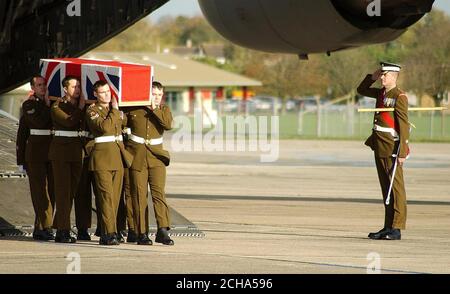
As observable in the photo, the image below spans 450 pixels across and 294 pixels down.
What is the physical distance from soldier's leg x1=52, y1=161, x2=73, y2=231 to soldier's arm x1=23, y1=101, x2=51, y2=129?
47cm

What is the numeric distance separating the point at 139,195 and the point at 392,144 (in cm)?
282

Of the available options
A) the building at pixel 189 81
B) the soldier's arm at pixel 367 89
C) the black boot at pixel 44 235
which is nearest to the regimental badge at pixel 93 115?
the black boot at pixel 44 235

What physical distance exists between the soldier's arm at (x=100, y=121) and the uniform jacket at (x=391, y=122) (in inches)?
116

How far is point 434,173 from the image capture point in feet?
84.3

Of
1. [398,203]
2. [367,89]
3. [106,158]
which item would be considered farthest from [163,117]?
[398,203]

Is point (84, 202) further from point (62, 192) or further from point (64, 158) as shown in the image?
point (64, 158)

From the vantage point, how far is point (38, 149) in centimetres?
1227

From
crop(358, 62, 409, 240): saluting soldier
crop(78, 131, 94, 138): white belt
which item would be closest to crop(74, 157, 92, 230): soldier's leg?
crop(78, 131, 94, 138): white belt

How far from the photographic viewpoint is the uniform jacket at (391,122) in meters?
12.5

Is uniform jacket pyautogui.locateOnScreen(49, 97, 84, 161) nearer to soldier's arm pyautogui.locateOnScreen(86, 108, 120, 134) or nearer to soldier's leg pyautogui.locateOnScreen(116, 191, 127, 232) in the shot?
soldier's arm pyautogui.locateOnScreen(86, 108, 120, 134)

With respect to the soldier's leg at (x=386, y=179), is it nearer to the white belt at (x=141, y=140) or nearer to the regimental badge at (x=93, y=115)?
the white belt at (x=141, y=140)
